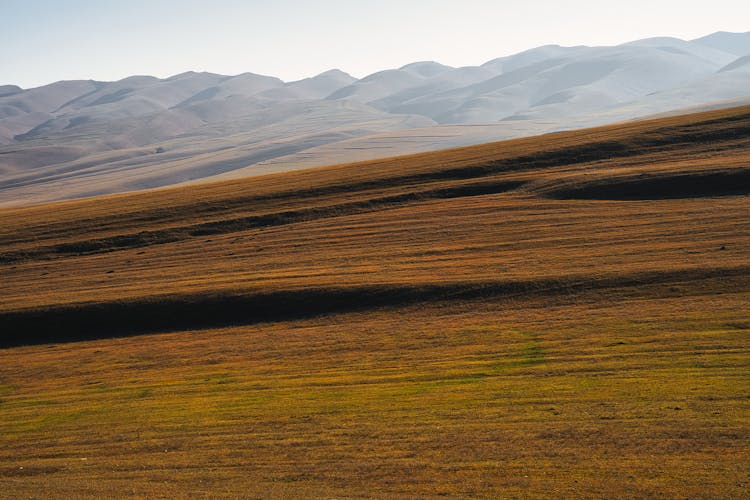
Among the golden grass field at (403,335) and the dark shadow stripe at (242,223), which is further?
the dark shadow stripe at (242,223)

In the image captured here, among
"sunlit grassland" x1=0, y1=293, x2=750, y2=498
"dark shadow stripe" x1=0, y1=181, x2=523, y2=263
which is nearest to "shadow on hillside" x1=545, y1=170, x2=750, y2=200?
"dark shadow stripe" x1=0, y1=181, x2=523, y2=263

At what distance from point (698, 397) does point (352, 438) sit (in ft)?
35.2

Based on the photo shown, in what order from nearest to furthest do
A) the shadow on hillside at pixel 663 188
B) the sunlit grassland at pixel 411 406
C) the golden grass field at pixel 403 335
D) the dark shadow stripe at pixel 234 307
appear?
1. the sunlit grassland at pixel 411 406
2. the golden grass field at pixel 403 335
3. the dark shadow stripe at pixel 234 307
4. the shadow on hillside at pixel 663 188

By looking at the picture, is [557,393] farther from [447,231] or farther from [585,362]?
[447,231]

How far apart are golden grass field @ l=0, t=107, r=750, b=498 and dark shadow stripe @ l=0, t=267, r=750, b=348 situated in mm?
132

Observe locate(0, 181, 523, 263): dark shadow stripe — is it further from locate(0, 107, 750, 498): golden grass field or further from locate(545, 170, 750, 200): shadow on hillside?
locate(545, 170, 750, 200): shadow on hillside

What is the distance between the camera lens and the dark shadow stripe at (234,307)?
35.6 meters

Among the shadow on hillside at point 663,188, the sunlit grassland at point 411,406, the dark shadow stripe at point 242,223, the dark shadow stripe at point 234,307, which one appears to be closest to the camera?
the sunlit grassland at point 411,406

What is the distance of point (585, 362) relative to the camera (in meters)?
25.9

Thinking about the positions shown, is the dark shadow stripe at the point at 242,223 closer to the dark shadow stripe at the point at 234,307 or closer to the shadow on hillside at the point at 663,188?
the shadow on hillside at the point at 663,188

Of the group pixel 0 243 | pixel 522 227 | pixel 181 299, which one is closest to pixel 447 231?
pixel 522 227

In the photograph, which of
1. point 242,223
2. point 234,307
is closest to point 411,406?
point 234,307

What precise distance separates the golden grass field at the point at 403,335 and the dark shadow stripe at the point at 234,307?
132mm

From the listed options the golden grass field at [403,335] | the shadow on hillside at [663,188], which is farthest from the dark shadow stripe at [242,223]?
the shadow on hillside at [663,188]
